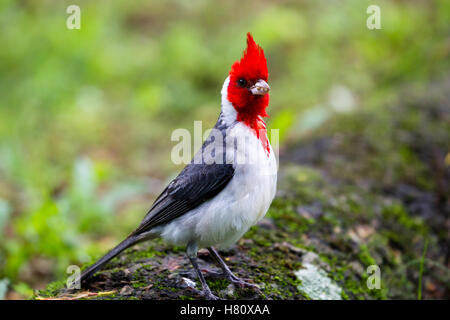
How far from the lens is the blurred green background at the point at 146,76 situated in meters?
6.00

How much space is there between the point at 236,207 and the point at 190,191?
1.20ft

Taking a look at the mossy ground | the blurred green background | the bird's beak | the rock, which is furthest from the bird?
the blurred green background

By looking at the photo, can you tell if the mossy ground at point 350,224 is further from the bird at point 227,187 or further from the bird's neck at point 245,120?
the bird's neck at point 245,120

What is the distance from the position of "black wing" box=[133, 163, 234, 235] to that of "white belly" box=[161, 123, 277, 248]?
4 centimetres

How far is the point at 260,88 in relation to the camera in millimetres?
3234

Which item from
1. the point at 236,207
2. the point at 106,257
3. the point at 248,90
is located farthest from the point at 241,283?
the point at 248,90

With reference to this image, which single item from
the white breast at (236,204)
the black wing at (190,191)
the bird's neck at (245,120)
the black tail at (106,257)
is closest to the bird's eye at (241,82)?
the bird's neck at (245,120)

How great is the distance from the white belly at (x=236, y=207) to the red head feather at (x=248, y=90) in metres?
0.19

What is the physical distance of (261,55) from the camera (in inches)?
128

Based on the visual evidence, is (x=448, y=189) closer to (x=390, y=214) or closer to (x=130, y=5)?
(x=390, y=214)

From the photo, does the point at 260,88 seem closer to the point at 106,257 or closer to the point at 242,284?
the point at 242,284

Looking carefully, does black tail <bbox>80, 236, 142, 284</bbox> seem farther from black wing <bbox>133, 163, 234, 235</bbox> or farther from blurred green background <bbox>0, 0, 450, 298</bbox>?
blurred green background <bbox>0, 0, 450, 298</bbox>

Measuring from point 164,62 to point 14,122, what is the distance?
2.76 metres
